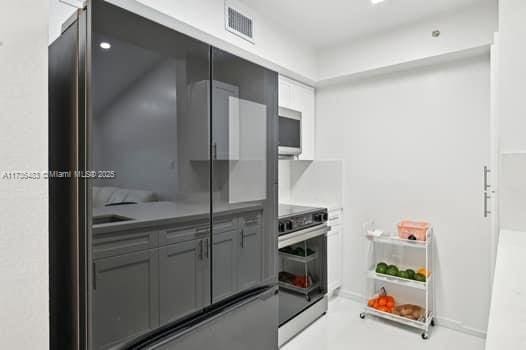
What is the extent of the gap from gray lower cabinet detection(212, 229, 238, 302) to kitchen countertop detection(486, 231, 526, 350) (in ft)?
3.32

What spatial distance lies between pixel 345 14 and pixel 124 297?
2.36m

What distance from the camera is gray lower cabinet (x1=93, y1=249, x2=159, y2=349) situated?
3.33ft

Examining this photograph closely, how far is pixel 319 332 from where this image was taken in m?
2.46

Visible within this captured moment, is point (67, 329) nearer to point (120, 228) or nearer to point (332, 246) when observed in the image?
point (120, 228)

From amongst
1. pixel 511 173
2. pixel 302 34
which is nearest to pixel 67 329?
pixel 511 173

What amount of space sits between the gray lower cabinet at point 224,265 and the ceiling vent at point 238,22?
141 centimetres

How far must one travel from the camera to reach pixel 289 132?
9.36 feet

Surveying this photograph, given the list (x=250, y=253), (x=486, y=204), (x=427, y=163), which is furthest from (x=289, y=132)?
(x=486, y=204)

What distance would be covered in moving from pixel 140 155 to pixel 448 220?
247cm

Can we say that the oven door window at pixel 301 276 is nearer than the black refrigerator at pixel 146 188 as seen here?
No
